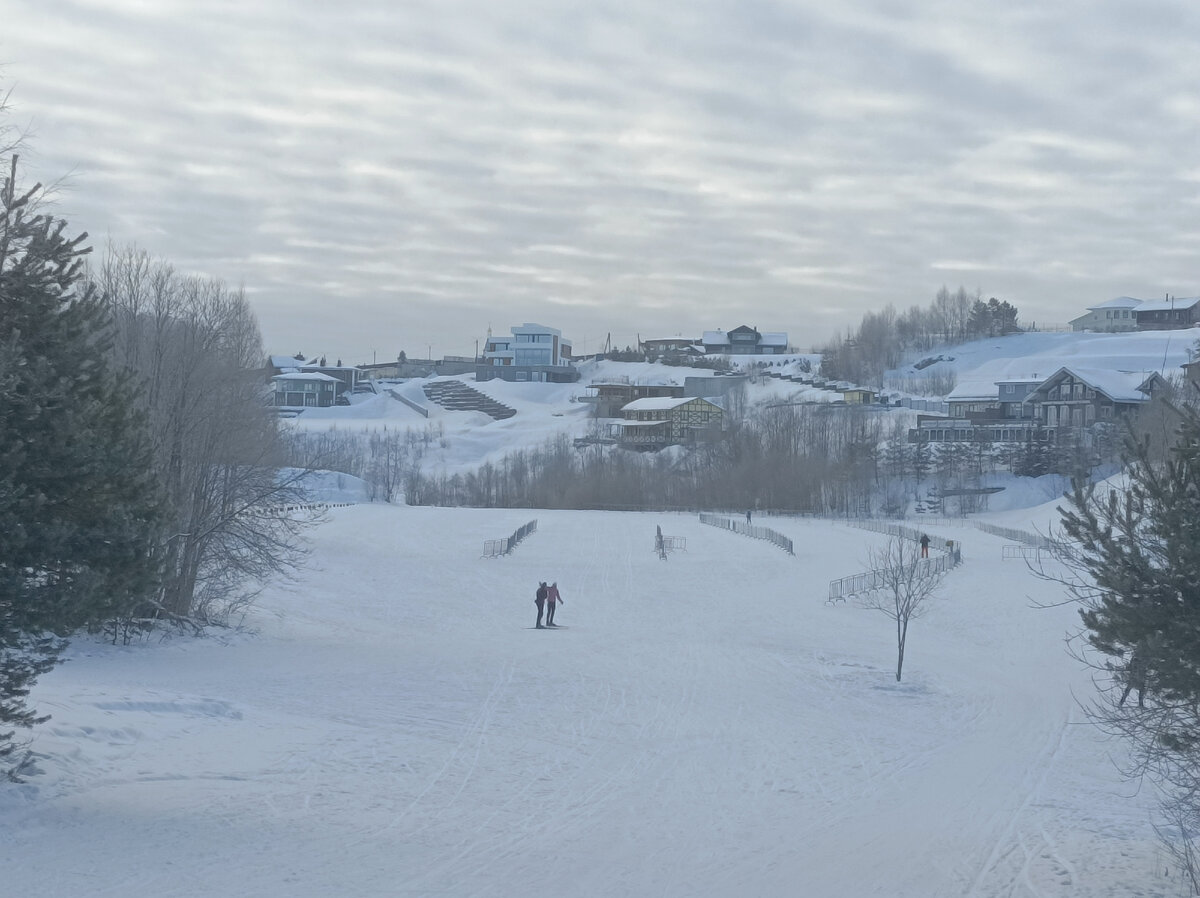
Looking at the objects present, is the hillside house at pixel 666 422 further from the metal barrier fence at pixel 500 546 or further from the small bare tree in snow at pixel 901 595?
the small bare tree in snow at pixel 901 595

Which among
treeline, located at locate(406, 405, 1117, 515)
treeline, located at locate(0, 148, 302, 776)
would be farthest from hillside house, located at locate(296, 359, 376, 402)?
treeline, located at locate(0, 148, 302, 776)

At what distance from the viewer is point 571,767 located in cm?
1533

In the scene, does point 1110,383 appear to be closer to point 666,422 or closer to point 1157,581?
point 666,422

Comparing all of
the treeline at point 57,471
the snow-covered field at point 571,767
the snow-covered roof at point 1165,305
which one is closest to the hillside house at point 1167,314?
the snow-covered roof at point 1165,305

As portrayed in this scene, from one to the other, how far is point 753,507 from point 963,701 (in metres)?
76.4

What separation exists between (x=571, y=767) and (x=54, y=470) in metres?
7.84

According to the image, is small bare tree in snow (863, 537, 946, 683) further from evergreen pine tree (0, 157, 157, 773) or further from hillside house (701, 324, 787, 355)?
hillside house (701, 324, 787, 355)

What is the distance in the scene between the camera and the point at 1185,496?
9.00 metres

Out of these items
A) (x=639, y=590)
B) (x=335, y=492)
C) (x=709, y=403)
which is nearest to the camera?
(x=639, y=590)

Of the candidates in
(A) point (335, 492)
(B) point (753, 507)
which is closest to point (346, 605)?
(A) point (335, 492)

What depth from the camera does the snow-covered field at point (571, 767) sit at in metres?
10.4

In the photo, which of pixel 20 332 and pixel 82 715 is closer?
pixel 20 332

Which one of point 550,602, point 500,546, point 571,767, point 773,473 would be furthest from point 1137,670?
point 773,473

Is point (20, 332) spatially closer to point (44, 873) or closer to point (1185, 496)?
point (44, 873)
